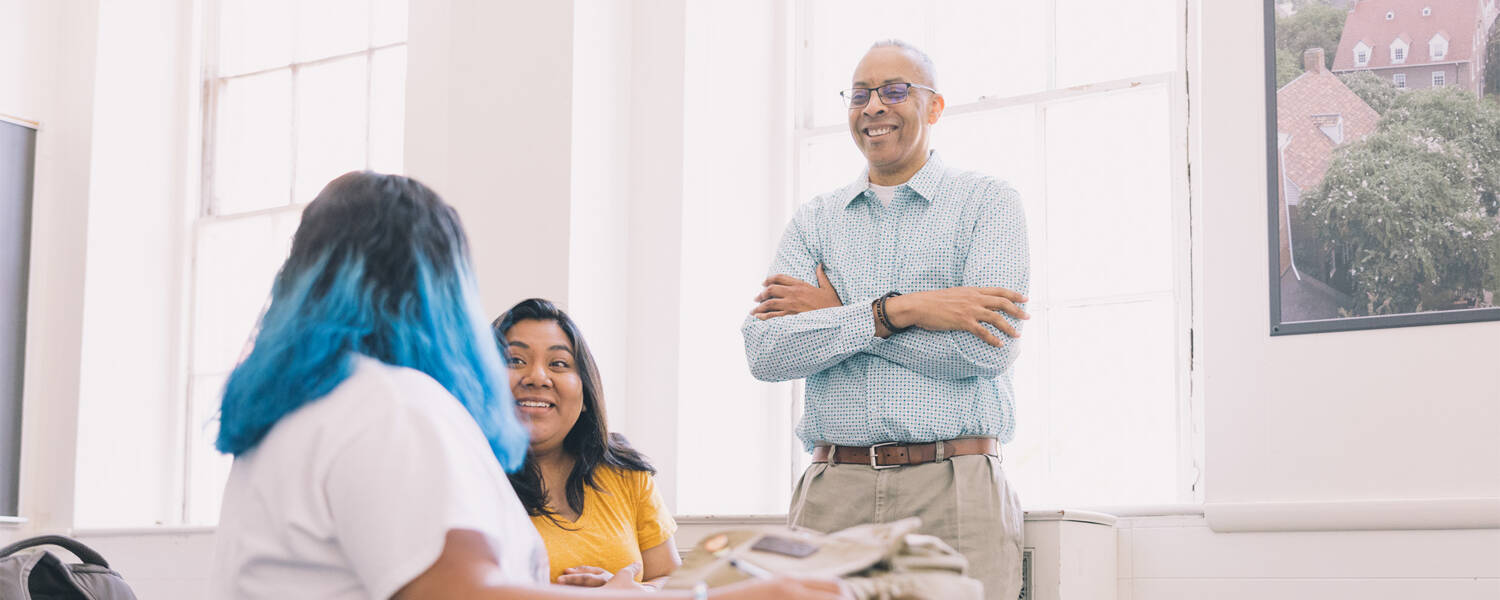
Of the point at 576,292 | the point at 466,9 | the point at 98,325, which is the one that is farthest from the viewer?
the point at 98,325

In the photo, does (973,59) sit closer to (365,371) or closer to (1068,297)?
(1068,297)

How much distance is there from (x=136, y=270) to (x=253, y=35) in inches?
40.1

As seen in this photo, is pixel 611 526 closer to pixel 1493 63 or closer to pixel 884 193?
pixel 884 193

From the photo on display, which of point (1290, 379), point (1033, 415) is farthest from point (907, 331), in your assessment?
point (1033, 415)

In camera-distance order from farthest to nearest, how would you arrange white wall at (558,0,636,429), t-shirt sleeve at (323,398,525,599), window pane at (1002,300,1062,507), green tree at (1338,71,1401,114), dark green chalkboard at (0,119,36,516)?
dark green chalkboard at (0,119,36,516), white wall at (558,0,636,429), window pane at (1002,300,1062,507), green tree at (1338,71,1401,114), t-shirt sleeve at (323,398,525,599)

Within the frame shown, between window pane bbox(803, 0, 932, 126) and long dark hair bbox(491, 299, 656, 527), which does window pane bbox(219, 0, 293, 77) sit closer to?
window pane bbox(803, 0, 932, 126)

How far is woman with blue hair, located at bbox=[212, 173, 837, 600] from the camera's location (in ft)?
4.35

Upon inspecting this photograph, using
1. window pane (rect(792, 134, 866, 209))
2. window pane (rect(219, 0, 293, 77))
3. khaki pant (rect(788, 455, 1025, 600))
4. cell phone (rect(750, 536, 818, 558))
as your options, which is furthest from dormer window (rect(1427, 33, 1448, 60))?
window pane (rect(219, 0, 293, 77))

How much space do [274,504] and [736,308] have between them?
119 inches

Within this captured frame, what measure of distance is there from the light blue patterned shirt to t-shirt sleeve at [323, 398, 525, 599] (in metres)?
1.55

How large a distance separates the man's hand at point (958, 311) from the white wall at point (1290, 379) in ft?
2.40

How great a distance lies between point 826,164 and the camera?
4367mm

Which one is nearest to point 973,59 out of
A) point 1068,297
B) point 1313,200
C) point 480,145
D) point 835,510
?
point 1068,297

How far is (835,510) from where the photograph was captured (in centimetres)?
287
